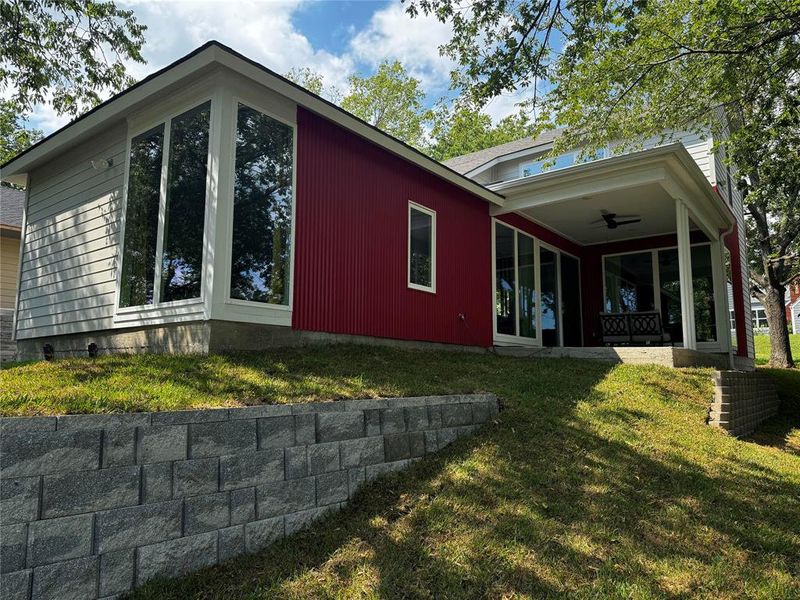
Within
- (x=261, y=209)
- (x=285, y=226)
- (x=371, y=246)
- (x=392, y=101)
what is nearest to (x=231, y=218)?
(x=261, y=209)

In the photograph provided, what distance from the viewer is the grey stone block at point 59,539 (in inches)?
93.4

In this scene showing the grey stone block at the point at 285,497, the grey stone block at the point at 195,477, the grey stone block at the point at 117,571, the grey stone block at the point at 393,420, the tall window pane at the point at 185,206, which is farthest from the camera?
the tall window pane at the point at 185,206

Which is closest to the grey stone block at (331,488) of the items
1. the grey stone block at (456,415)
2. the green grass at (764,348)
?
the grey stone block at (456,415)

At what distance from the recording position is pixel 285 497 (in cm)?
334

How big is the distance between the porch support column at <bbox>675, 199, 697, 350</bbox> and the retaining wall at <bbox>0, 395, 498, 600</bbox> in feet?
20.1

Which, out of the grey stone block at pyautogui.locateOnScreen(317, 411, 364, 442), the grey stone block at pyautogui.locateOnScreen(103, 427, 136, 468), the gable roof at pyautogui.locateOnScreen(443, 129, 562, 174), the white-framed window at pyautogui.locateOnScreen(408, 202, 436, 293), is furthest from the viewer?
the gable roof at pyautogui.locateOnScreen(443, 129, 562, 174)

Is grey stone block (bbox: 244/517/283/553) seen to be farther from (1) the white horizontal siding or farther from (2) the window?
(1) the white horizontal siding

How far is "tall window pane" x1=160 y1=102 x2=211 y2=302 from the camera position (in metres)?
5.71

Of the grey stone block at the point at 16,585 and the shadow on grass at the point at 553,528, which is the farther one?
the shadow on grass at the point at 553,528

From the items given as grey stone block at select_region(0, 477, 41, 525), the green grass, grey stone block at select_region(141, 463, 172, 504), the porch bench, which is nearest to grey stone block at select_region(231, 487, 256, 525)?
grey stone block at select_region(141, 463, 172, 504)

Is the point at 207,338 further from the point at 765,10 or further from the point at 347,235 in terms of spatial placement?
the point at 765,10

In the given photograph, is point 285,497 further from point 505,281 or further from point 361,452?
point 505,281

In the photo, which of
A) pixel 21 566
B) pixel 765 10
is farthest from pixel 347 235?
pixel 765 10

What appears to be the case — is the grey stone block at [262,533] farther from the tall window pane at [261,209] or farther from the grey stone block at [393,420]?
the tall window pane at [261,209]
